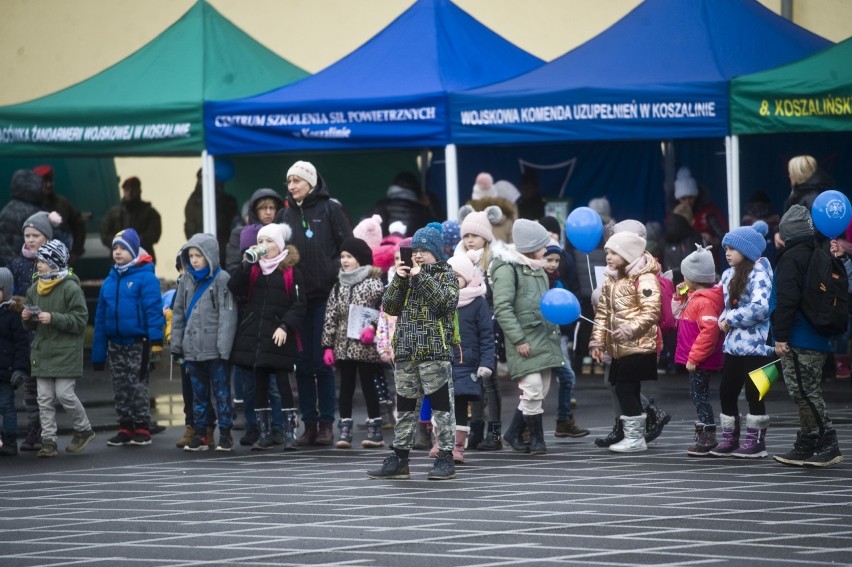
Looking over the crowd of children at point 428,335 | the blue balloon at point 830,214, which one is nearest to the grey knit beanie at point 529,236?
the crowd of children at point 428,335

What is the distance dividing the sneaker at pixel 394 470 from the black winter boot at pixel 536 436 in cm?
124

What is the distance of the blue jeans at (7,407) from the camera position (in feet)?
38.0

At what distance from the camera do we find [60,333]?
37.9 ft

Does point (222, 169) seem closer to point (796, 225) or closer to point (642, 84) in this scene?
point (642, 84)

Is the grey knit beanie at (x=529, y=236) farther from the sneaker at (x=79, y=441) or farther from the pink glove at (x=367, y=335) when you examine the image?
the sneaker at (x=79, y=441)

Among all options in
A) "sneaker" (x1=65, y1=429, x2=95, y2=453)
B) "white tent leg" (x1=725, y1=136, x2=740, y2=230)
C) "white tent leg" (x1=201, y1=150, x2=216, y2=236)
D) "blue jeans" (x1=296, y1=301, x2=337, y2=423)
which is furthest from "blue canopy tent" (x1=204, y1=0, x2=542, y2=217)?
"sneaker" (x1=65, y1=429, x2=95, y2=453)

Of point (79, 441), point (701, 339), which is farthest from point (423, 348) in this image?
point (79, 441)

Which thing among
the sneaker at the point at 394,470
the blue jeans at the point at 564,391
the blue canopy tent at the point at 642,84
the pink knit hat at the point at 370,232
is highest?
the blue canopy tent at the point at 642,84

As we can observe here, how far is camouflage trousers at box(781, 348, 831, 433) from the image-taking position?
9930 millimetres

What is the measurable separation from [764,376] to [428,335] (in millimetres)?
2175

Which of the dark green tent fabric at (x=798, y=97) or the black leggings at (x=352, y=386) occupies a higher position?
the dark green tent fabric at (x=798, y=97)

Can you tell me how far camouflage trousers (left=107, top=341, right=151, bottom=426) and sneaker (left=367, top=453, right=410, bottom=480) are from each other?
9.35ft

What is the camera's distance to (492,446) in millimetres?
11305

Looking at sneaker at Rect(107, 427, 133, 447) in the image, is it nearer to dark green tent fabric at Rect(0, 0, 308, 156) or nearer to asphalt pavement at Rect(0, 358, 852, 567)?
asphalt pavement at Rect(0, 358, 852, 567)
